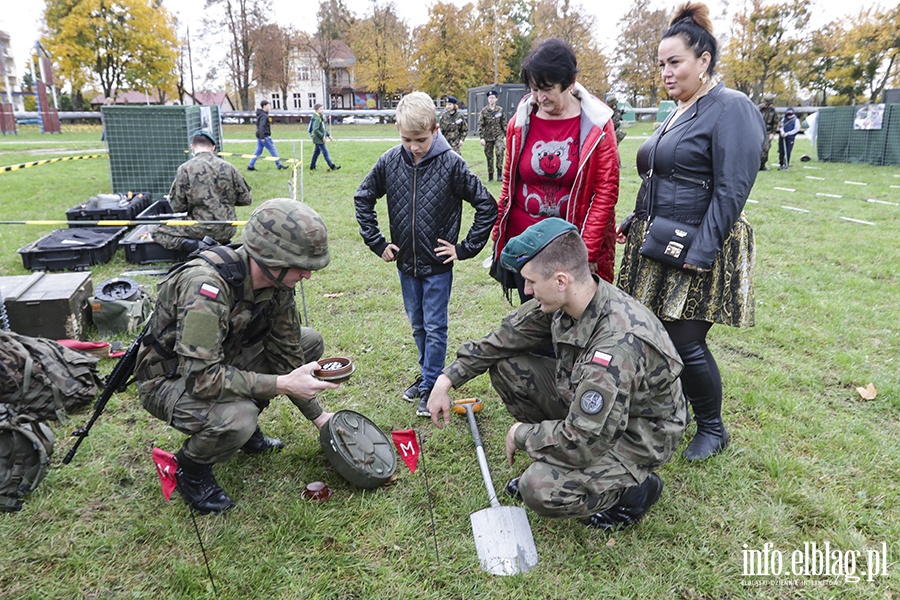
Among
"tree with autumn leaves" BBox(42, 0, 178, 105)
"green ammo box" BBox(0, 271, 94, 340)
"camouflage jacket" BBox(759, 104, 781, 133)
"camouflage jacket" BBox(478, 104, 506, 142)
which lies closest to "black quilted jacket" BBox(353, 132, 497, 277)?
"green ammo box" BBox(0, 271, 94, 340)

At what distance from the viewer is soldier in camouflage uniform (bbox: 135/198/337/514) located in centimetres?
276

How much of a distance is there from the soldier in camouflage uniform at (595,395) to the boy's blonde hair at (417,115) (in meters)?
1.15

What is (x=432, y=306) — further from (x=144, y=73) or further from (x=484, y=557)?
(x=144, y=73)

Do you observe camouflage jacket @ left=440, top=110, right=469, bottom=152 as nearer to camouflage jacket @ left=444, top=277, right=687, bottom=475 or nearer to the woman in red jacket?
the woman in red jacket

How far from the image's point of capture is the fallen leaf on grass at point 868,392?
164 inches

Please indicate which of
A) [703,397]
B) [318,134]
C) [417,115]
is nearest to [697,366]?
[703,397]

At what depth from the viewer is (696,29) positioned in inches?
113

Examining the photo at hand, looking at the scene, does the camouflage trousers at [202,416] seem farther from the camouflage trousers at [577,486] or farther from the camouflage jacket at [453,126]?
the camouflage jacket at [453,126]

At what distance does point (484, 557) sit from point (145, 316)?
4009 mm

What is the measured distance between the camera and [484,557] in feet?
9.04

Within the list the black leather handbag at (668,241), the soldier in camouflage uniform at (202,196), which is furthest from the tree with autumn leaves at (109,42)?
the black leather handbag at (668,241)

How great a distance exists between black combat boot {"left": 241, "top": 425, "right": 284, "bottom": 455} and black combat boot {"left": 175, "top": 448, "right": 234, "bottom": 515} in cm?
47

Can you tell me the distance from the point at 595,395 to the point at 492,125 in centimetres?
1156

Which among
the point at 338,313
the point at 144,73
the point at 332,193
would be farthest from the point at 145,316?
the point at 144,73
